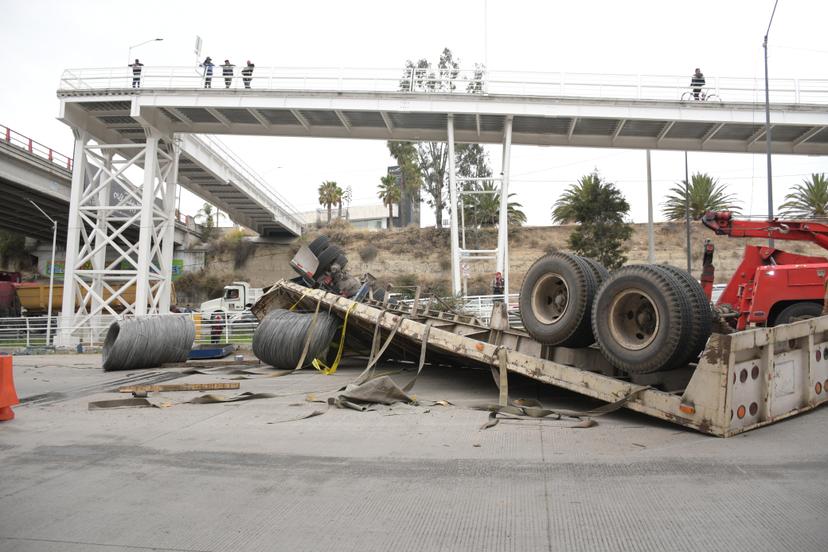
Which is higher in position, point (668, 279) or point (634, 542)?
point (668, 279)

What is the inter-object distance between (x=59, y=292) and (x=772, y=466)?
38.8 meters

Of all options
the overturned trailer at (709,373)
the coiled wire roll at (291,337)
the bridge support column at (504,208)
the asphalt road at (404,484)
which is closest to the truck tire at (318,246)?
the coiled wire roll at (291,337)

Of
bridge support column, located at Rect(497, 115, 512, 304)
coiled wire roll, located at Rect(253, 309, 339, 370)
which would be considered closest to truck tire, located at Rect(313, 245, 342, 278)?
coiled wire roll, located at Rect(253, 309, 339, 370)

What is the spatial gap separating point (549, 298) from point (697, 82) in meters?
18.1

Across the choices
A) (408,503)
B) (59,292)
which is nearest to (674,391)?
(408,503)

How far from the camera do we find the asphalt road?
3096mm

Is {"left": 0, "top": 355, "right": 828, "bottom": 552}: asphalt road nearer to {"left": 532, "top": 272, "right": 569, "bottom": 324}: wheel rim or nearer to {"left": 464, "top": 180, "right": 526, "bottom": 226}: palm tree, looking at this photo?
{"left": 532, "top": 272, "right": 569, "bottom": 324}: wheel rim

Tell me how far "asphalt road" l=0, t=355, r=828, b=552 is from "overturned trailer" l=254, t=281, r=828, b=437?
213 mm

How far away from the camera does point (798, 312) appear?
8.47m

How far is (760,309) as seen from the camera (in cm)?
866

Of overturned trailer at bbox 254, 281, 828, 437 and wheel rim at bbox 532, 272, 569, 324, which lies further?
wheel rim at bbox 532, 272, 569, 324

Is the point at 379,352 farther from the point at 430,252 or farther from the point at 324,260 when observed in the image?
the point at 430,252

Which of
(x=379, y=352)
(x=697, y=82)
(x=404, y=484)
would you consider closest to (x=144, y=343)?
(x=379, y=352)

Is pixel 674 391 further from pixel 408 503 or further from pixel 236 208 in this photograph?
pixel 236 208
